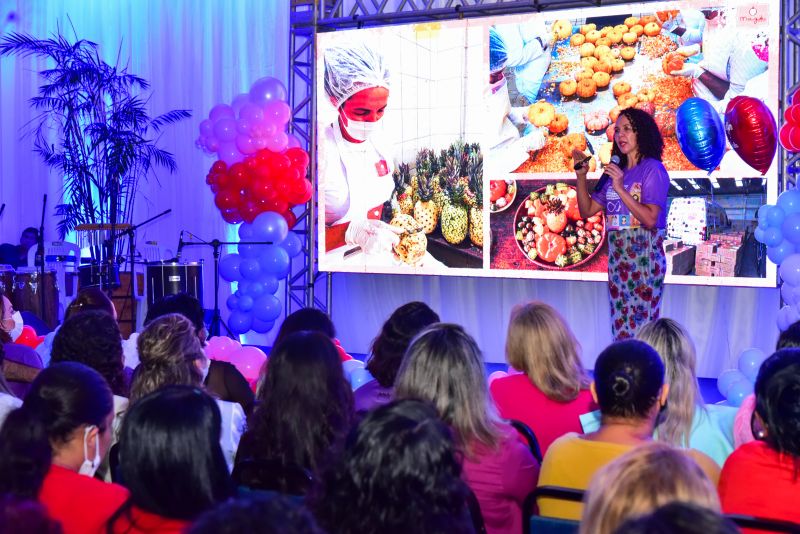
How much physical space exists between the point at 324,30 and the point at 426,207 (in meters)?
1.78

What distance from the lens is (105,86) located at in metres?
9.13

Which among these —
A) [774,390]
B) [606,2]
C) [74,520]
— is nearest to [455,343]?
[774,390]

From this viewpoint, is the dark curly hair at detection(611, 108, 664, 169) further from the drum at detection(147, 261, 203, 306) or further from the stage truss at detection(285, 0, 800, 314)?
the drum at detection(147, 261, 203, 306)

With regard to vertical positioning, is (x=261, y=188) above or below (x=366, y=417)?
above

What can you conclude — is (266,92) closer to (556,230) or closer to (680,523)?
(556,230)

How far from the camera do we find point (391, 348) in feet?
10.8

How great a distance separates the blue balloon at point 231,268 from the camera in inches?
294

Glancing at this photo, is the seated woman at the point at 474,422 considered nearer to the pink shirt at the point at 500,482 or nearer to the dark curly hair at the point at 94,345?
the pink shirt at the point at 500,482

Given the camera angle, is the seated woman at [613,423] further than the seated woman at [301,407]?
No

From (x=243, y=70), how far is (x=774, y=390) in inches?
293

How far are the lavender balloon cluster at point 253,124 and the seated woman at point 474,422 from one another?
512cm

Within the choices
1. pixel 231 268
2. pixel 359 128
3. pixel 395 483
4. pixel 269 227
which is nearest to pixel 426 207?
pixel 359 128

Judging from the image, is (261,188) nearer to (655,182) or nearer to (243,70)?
(243,70)

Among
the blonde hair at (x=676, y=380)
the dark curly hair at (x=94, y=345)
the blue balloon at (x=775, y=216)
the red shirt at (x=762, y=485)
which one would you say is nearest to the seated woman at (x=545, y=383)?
the blonde hair at (x=676, y=380)
